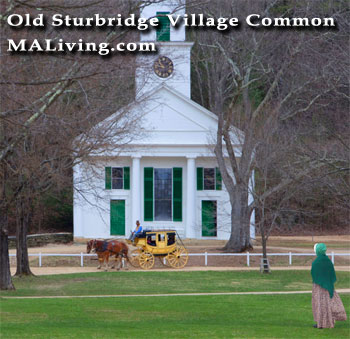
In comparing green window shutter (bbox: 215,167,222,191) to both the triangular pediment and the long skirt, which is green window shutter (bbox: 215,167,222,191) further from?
the long skirt

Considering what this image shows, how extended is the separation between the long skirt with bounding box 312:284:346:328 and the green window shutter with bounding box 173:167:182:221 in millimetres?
25726

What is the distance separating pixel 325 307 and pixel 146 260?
57.5ft

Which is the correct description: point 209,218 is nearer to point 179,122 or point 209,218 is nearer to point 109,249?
point 179,122

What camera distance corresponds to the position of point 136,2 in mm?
14086

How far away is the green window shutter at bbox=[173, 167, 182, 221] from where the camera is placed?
39062 mm

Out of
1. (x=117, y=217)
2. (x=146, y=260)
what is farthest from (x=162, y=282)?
(x=117, y=217)

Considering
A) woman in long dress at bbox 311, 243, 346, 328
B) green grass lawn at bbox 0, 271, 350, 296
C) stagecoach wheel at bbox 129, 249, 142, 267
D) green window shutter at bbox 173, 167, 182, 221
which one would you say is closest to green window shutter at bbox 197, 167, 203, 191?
green window shutter at bbox 173, 167, 182, 221

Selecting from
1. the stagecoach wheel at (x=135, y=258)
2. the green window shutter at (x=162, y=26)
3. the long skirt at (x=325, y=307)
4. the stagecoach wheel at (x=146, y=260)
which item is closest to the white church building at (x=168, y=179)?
the green window shutter at (x=162, y=26)

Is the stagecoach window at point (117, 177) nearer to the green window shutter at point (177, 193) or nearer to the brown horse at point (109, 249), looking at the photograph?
the green window shutter at point (177, 193)

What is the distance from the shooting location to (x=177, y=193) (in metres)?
39.1

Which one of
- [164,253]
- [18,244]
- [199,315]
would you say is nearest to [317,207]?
[164,253]

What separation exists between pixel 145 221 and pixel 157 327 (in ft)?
80.0

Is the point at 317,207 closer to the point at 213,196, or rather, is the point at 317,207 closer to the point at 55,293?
the point at 213,196

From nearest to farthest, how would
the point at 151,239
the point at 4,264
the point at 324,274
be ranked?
the point at 324,274 < the point at 4,264 < the point at 151,239
